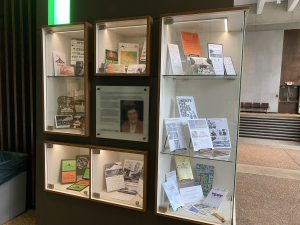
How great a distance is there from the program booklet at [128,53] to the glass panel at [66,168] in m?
0.80

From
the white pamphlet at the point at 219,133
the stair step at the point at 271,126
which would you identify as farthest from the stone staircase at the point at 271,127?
the white pamphlet at the point at 219,133

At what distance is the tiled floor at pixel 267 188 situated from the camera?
2.81 meters

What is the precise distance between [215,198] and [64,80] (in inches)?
60.5

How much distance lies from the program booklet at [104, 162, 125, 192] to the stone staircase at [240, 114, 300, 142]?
282 inches

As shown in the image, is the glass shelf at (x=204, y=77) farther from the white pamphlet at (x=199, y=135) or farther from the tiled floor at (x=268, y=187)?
the tiled floor at (x=268, y=187)

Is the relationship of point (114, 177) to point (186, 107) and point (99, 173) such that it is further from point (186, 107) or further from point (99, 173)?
point (186, 107)

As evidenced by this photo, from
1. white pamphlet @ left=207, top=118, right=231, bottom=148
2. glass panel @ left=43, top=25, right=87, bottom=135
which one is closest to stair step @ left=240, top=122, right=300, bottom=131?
white pamphlet @ left=207, top=118, right=231, bottom=148

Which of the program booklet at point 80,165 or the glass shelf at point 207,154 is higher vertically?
the glass shelf at point 207,154

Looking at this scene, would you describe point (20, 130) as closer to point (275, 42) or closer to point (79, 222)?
point (79, 222)

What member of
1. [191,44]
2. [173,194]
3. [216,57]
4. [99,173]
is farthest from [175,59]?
[99,173]

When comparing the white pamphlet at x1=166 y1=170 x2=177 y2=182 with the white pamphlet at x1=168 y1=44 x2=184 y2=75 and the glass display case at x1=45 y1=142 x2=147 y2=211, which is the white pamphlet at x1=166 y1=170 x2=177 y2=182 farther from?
the white pamphlet at x1=168 y1=44 x2=184 y2=75

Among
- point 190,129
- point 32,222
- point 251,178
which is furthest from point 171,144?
point 251,178

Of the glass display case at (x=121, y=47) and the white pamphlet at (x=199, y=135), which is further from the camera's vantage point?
the glass display case at (x=121, y=47)

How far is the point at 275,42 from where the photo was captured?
9141 mm
